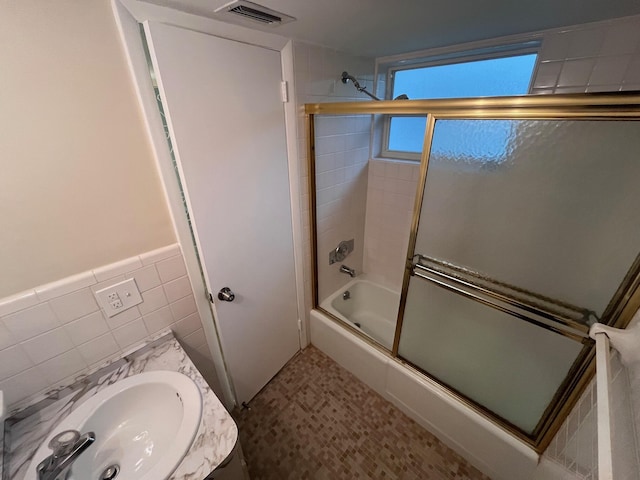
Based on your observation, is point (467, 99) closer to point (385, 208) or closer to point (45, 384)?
point (385, 208)

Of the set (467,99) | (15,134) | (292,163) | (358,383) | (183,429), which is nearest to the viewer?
(15,134)

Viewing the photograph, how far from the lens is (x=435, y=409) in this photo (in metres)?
1.34

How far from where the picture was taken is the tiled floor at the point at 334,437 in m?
1.27

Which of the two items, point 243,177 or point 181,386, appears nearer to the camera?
point 181,386

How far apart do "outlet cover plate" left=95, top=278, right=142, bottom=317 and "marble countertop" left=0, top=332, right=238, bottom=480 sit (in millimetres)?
208

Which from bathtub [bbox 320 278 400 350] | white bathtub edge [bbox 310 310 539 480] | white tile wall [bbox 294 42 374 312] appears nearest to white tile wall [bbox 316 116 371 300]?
Answer: white tile wall [bbox 294 42 374 312]

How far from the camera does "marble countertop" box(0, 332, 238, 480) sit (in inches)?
27.2

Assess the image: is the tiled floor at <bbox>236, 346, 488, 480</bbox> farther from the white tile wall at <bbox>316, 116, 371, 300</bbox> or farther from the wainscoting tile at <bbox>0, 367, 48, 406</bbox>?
the wainscoting tile at <bbox>0, 367, 48, 406</bbox>

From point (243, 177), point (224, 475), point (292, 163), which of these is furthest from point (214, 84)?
point (224, 475)

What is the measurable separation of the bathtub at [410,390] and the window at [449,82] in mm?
1234

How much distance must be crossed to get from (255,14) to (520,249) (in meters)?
1.35

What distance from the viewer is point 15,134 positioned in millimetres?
649

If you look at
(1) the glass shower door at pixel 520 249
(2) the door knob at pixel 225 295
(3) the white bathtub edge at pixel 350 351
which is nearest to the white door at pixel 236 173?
(2) the door knob at pixel 225 295

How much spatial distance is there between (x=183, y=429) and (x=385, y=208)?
177cm
